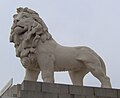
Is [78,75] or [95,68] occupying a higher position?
[95,68]

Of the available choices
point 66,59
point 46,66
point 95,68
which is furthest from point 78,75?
point 46,66

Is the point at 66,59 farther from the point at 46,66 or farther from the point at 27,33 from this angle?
the point at 27,33

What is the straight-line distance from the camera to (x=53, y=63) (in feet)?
30.2

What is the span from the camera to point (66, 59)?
368 inches

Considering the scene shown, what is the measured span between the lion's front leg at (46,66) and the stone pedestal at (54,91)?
0.39m

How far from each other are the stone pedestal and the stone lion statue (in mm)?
380

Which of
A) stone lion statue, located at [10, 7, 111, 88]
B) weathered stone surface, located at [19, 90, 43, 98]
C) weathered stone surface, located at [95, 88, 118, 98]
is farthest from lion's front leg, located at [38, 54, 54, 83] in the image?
weathered stone surface, located at [95, 88, 118, 98]

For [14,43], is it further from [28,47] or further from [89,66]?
[89,66]

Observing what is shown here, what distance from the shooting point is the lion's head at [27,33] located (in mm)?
9203

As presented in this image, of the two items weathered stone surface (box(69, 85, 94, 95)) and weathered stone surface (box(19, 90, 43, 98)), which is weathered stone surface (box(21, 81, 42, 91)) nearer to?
weathered stone surface (box(19, 90, 43, 98))

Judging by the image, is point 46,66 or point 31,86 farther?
point 46,66

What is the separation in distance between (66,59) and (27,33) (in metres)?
1.07

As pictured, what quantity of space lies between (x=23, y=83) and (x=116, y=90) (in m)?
2.19

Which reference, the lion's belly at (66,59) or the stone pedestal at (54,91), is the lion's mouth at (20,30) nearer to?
the lion's belly at (66,59)
